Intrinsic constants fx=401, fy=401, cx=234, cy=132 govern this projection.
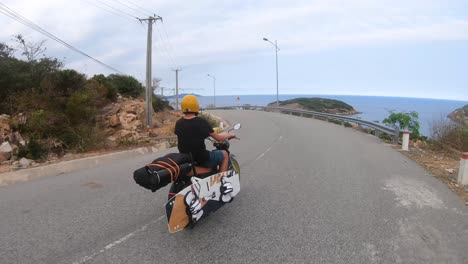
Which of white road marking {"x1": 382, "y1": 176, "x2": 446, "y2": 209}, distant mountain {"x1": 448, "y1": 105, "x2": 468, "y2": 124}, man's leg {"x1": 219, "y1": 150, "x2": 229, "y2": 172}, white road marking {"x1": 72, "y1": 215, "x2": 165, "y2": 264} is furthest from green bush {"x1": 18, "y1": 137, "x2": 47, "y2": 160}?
distant mountain {"x1": 448, "y1": 105, "x2": 468, "y2": 124}

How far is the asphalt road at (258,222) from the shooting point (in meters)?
4.80

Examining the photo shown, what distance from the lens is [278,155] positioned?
12.8 meters

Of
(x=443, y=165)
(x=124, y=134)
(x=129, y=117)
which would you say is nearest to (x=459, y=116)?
(x=443, y=165)

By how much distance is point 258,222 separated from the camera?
19.5 feet

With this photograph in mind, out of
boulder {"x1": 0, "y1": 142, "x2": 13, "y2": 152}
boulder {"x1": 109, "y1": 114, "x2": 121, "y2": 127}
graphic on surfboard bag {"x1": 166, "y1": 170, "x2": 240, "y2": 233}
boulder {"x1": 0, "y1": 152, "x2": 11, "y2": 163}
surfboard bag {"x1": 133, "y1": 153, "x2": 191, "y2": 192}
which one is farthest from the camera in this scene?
boulder {"x1": 109, "y1": 114, "x2": 121, "y2": 127}

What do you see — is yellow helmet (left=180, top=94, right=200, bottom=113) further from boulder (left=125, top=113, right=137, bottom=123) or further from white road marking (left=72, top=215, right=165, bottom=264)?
boulder (left=125, top=113, right=137, bottom=123)

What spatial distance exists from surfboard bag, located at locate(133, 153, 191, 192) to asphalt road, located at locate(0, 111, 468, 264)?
79 centimetres

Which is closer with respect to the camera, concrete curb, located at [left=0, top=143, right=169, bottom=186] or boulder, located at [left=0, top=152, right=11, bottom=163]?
concrete curb, located at [left=0, top=143, right=169, bottom=186]

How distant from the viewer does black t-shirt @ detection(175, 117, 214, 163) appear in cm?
562

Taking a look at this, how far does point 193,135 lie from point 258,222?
5.34 feet

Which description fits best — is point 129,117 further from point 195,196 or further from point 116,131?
point 195,196

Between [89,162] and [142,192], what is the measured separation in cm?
532

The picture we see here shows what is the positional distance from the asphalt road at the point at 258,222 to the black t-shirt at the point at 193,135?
44.4 inches

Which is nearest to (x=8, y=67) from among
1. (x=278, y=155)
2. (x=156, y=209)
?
(x=278, y=155)
